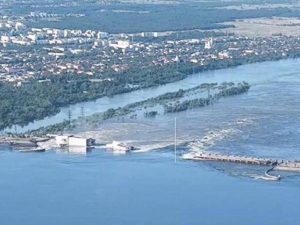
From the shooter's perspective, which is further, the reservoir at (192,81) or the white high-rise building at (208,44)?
the white high-rise building at (208,44)

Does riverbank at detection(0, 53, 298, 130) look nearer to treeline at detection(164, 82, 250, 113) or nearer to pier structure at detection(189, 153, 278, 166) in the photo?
treeline at detection(164, 82, 250, 113)

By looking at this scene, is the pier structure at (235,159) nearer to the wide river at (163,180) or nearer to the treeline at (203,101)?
the wide river at (163,180)

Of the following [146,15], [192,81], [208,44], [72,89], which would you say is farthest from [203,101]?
[146,15]

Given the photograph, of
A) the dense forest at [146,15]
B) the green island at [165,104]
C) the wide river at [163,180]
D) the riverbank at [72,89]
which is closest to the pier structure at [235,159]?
the wide river at [163,180]

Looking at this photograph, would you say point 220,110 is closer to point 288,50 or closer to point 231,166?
point 231,166

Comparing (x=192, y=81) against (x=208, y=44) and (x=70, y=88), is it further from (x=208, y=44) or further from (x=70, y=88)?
(x=208, y=44)

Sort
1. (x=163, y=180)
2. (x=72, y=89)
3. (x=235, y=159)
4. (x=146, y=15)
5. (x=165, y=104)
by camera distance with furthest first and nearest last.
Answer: (x=146, y=15), (x=72, y=89), (x=165, y=104), (x=235, y=159), (x=163, y=180)

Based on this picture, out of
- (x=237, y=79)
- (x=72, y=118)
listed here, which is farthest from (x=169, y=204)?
(x=237, y=79)
